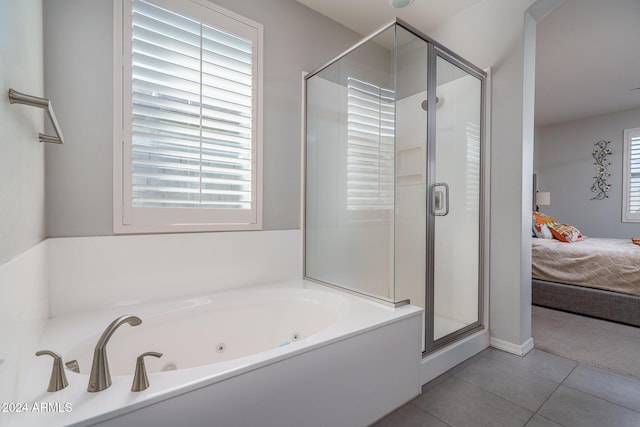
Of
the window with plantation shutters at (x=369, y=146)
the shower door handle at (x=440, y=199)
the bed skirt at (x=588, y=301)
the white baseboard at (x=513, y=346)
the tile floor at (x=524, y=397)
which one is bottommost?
the tile floor at (x=524, y=397)

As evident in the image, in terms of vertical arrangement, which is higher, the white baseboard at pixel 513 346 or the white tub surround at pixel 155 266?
the white tub surround at pixel 155 266

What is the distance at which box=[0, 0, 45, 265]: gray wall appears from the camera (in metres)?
0.83

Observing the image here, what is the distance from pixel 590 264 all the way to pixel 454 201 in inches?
74.2

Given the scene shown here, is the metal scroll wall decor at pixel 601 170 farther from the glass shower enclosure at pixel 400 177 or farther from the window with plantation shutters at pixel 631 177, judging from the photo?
the glass shower enclosure at pixel 400 177

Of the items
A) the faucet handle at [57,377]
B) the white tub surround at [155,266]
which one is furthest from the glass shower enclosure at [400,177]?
the faucet handle at [57,377]

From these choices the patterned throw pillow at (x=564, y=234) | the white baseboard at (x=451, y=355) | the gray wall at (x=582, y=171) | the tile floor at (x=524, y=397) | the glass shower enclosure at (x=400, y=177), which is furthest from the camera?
the gray wall at (x=582, y=171)

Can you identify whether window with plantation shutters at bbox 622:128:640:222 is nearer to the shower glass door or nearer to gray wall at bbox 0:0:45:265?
the shower glass door

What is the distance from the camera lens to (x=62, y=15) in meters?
1.51

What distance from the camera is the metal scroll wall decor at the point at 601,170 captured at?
5.08 meters

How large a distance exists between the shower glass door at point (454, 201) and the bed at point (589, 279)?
147cm

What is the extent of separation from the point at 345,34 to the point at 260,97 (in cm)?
113

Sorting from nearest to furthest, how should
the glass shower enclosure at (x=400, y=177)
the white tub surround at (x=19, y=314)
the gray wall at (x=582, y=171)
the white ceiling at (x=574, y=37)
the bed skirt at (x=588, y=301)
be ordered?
1. the white tub surround at (x=19, y=314)
2. the glass shower enclosure at (x=400, y=177)
3. the white ceiling at (x=574, y=37)
4. the bed skirt at (x=588, y=301)
5. the gray wall at (x=582, y=171)

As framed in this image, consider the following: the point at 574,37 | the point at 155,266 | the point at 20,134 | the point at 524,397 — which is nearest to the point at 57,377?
the point at 20,134

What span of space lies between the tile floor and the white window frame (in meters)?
1.44
